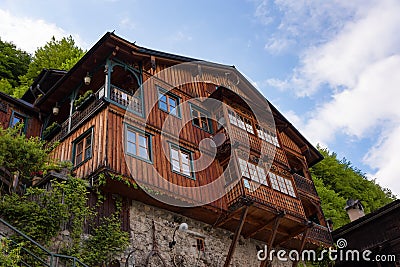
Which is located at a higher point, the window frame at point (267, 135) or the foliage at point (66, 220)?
the window frame at point (267, 135)

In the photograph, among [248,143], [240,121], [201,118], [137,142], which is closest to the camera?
[137,142]

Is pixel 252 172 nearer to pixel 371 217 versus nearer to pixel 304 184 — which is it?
pixel 304 184

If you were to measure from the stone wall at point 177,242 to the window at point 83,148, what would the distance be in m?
2.53

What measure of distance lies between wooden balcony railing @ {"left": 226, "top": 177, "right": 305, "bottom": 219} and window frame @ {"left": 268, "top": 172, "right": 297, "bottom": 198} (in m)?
0.42

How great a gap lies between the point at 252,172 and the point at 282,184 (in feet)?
6.95

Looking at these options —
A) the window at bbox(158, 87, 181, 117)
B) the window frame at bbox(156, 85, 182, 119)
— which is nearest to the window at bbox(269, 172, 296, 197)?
the window frame at bbox(156, 85, 182, 119)

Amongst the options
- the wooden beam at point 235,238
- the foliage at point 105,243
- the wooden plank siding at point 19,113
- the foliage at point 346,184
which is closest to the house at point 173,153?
the wooden beam at point 235,238

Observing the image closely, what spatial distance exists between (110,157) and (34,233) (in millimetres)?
3704

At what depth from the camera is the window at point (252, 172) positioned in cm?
1800

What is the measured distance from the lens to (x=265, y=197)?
695 inches

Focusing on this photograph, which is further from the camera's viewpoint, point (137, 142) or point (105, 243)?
point (137, 142)

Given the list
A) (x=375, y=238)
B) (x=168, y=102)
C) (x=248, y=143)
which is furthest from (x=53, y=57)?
(x=375, y=238)

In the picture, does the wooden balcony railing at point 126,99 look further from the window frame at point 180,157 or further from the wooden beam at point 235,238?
the wooden beam at point 235,238

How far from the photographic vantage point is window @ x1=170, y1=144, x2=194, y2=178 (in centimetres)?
1645
